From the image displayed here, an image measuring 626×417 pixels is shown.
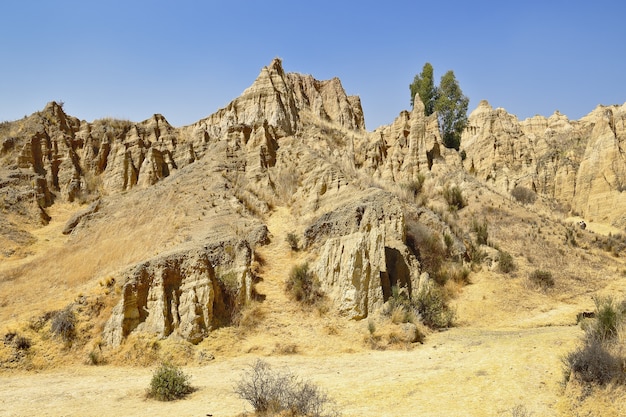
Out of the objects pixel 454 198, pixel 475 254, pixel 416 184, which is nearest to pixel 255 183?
pixel 475 254

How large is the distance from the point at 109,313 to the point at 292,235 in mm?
7985

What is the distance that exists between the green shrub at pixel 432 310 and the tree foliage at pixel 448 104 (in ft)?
101

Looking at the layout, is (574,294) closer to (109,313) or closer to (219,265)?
(219,265)

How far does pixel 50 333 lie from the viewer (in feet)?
45.5

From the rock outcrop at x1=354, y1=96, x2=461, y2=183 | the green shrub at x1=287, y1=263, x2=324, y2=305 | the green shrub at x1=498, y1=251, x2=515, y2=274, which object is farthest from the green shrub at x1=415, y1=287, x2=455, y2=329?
the rock outcrop at x1=354, y1=96, x2=461, y2=183

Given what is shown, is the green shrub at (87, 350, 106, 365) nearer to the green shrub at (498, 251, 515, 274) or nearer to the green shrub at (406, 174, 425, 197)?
the green shrub at (498, 251, 515, 274)

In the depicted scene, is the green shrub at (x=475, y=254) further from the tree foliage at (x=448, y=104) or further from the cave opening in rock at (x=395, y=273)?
the tree foliage at (x=448, y=104)

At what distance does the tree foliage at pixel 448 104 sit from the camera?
45.2 metres

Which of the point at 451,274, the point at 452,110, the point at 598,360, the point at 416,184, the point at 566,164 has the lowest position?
the point at 598,360

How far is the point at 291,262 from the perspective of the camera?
59.7ft

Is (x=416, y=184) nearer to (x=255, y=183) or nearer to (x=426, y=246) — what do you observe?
(x=426, y=246)

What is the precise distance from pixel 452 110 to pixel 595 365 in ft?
135

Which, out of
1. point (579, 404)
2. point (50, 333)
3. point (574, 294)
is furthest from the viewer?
point (574, 294)

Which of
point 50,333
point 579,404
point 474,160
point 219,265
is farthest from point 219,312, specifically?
point 474,160
